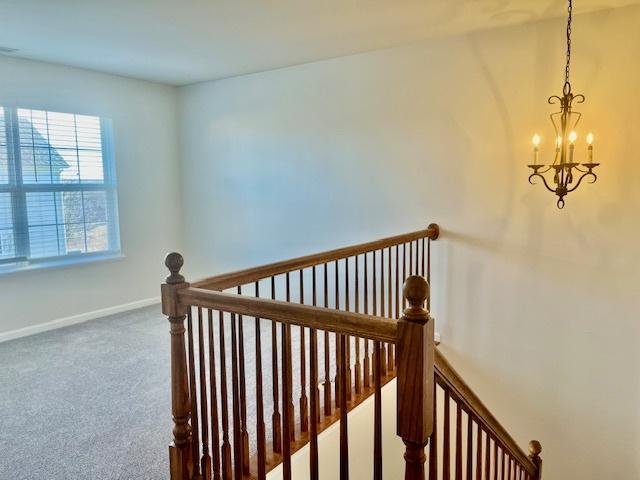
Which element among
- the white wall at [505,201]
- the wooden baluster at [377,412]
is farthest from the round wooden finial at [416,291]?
the white wall at [505,201]

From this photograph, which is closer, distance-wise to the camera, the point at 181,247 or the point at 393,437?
the point at 393,437

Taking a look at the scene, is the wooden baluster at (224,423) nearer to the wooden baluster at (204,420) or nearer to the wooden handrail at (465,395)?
the wooden baluster at (204,420)

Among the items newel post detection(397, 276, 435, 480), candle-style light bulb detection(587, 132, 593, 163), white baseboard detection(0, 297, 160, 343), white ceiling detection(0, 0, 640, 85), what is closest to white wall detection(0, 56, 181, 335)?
white baseboard detection(0, 297, 160, 343)

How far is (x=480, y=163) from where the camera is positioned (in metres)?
3.47

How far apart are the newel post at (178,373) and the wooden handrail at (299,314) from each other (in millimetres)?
40

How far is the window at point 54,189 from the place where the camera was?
4.03m

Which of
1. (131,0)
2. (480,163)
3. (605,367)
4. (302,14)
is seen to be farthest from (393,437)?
(131,0)

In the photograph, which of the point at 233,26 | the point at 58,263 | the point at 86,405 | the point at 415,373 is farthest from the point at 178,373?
the point at 58,263

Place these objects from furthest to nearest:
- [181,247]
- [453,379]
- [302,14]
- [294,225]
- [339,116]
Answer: [181,247] → [294,225] → [339,116] → [302,14] → [453,379]

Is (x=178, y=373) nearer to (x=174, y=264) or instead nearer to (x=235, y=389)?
(x=235, y=389)

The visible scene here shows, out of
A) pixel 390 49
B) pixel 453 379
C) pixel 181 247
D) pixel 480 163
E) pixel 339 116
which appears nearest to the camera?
pixel 453 379

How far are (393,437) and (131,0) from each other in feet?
11.3

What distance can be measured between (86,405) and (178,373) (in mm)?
1451

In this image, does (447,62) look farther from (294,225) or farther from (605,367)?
(605,367)
